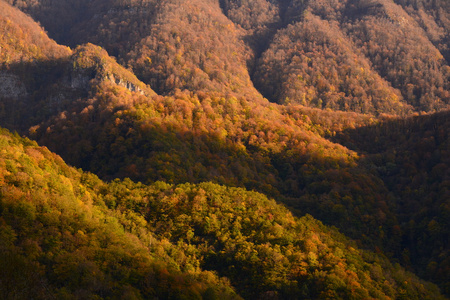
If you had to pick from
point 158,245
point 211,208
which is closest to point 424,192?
point 211,208

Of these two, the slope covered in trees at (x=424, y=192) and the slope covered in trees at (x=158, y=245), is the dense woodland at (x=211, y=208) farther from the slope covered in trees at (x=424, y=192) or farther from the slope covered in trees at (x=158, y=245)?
the slope covered in trees at (x=424, y=192)

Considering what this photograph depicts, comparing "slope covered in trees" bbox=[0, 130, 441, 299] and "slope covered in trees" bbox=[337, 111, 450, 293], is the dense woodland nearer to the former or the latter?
"slope covered in trees" bbox=[0, 130, 441, 299]

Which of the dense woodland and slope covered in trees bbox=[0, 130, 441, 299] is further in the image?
the dense woodland

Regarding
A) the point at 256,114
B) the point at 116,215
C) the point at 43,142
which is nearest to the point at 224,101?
the point at 256,114

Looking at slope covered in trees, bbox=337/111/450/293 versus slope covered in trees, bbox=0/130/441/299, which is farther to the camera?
slope covered in trees, bbox=337/111/450/293

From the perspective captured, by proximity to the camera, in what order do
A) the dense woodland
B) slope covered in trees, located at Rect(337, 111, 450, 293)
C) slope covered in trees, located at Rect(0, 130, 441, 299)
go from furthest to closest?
slope covered in trees, located at Rect(337, 111, 450, 293), the dense woodland, slope covered in trees, located at Rect(0, 130, 441, 299)

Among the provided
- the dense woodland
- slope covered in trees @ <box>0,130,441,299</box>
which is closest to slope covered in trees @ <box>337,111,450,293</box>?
the dense woodland

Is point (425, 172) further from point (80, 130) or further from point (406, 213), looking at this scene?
point (80, 130)

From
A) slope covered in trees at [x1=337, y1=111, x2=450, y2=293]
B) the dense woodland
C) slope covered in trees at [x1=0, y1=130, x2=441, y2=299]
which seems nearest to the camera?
slope covered in trees at [x1=0, y1=130, x2=441, y2=299]

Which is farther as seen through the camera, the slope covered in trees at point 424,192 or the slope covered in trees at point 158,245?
the slope covered in trees at point 424,192

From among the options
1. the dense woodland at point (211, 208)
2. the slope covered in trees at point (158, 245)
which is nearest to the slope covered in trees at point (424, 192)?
the dense woodland at point (211, 208)
